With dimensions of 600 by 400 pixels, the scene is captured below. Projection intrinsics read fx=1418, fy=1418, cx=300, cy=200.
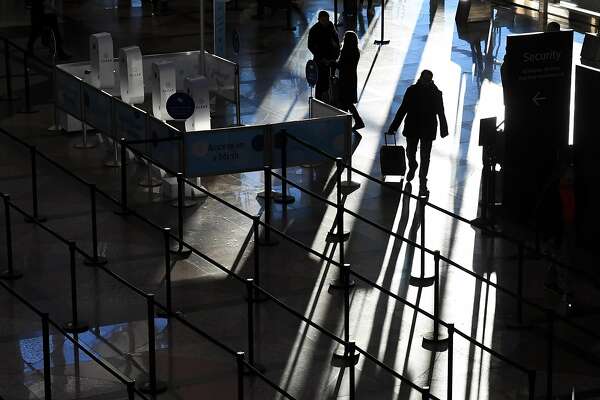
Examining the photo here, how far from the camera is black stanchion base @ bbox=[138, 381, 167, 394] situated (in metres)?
12.6

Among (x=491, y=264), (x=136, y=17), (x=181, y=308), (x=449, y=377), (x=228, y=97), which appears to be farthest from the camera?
(x=136, y=17)

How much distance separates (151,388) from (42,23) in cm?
1482

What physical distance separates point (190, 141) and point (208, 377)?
4.98 m

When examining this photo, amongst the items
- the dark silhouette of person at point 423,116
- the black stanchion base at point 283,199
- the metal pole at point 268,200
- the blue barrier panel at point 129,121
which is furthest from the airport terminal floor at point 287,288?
the blue barrier panel at point 129,121

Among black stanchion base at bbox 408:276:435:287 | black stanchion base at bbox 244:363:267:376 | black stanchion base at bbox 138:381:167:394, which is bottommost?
black stanchion base at bbox 138:381:167:394

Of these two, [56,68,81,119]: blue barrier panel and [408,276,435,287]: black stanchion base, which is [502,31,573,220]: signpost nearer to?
[408,276,435,287]: black stanchion base

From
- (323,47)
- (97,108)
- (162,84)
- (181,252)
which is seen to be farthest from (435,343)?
(323,47)

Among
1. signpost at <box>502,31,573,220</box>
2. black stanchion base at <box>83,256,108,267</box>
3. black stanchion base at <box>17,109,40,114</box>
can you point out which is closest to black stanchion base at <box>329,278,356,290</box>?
signpost at <box>502,31,573,220</box>

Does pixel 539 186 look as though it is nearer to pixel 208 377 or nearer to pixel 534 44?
pixel 534 44

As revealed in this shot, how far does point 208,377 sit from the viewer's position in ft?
42.2

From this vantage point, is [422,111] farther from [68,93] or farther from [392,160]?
[68,93]

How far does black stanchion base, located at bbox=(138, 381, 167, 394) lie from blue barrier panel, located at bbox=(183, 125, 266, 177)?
5.05 meters

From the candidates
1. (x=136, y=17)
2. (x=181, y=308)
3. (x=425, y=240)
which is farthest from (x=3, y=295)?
(x=136, y=17)

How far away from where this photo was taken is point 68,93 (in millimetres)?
20141
